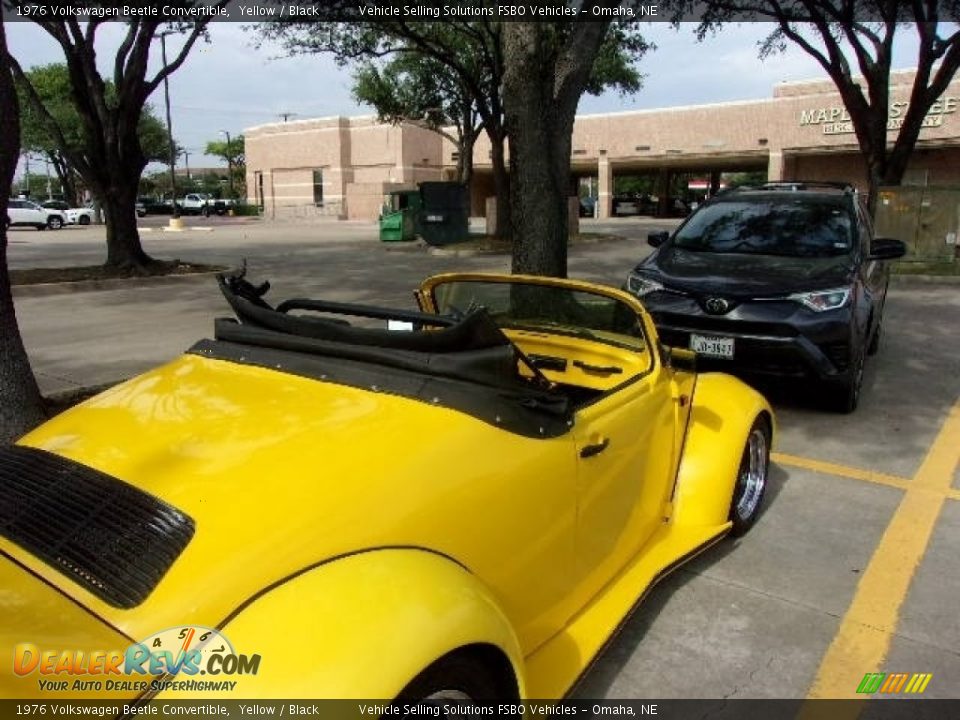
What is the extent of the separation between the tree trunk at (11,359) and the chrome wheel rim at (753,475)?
155 inches

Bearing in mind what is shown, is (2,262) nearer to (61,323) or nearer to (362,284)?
(61,323)

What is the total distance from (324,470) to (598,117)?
148 feet

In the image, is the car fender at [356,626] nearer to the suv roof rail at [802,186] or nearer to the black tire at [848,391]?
the black tire at [848,391]

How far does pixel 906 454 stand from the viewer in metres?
4.82

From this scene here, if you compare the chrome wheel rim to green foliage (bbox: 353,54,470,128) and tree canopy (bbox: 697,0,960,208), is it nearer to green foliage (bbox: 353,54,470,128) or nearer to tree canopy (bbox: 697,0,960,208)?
tree canopy (bbox: 697,0,960,208)

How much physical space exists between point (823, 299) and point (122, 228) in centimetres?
1238

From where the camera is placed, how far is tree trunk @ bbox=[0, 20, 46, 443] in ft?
13.5

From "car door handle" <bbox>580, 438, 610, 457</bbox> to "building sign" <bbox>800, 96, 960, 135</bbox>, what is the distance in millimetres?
34787

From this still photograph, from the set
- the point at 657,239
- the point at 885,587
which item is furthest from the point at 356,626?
the point at 657,239

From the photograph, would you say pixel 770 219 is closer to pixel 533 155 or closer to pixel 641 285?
pixel 641 285

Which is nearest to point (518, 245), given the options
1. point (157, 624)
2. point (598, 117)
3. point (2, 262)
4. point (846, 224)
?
point (846, 224)

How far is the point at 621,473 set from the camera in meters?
2.58

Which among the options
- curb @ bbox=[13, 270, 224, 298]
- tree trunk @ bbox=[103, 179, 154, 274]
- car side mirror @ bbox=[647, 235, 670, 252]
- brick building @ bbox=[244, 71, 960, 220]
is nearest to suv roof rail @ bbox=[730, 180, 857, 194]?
car side mirror @ bbox=[647, 235, 670, 252]

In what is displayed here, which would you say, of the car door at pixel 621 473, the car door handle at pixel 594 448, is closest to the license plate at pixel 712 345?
the car door at pixel 621 473
